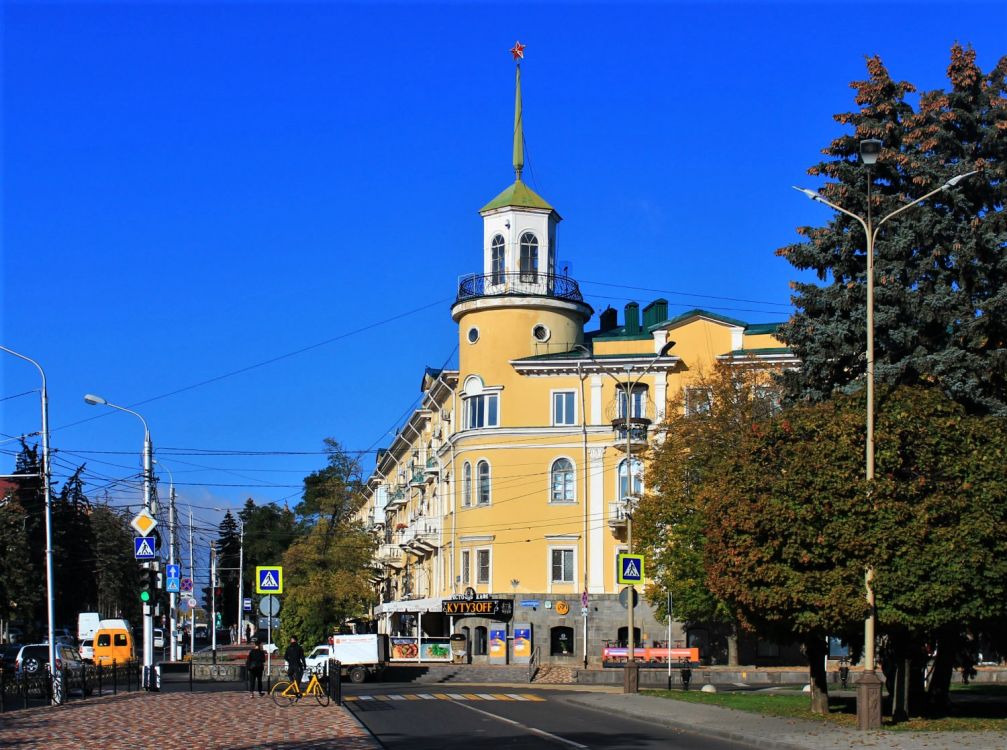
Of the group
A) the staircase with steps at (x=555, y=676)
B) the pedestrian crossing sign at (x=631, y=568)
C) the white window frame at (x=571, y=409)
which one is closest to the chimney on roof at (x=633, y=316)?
the white window frame at (x=571, y=409)

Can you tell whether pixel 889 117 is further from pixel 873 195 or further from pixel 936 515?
pixel 936 515

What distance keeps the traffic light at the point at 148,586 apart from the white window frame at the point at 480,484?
28830mm

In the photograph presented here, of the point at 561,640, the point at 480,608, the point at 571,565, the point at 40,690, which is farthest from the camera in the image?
the point at 571,565

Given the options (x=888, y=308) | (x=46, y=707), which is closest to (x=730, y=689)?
(x=888, y=308)

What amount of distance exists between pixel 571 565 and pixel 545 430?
21.4ft

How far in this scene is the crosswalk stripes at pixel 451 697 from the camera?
3669cm

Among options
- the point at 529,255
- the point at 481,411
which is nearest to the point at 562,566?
the point at 481,411

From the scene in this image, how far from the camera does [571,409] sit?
64.4 m

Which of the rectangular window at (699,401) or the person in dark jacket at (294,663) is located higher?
the rectangular window at (699,401)

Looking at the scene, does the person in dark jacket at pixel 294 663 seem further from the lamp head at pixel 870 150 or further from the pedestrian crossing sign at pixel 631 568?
the lamp head at pixel 870 150

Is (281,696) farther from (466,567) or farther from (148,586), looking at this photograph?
(466,567)

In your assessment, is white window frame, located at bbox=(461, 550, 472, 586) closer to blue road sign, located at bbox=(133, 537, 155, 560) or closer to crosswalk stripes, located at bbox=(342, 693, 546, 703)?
crosswalk stripes, located at bbox=(342, 693, 546, 703)

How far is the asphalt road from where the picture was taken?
22234mm

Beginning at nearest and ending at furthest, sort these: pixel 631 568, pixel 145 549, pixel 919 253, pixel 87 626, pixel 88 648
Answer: pixel 919 253 < pixel 145 549 < pixel 631 568 < pixel 88 648 < pixel 87 626
